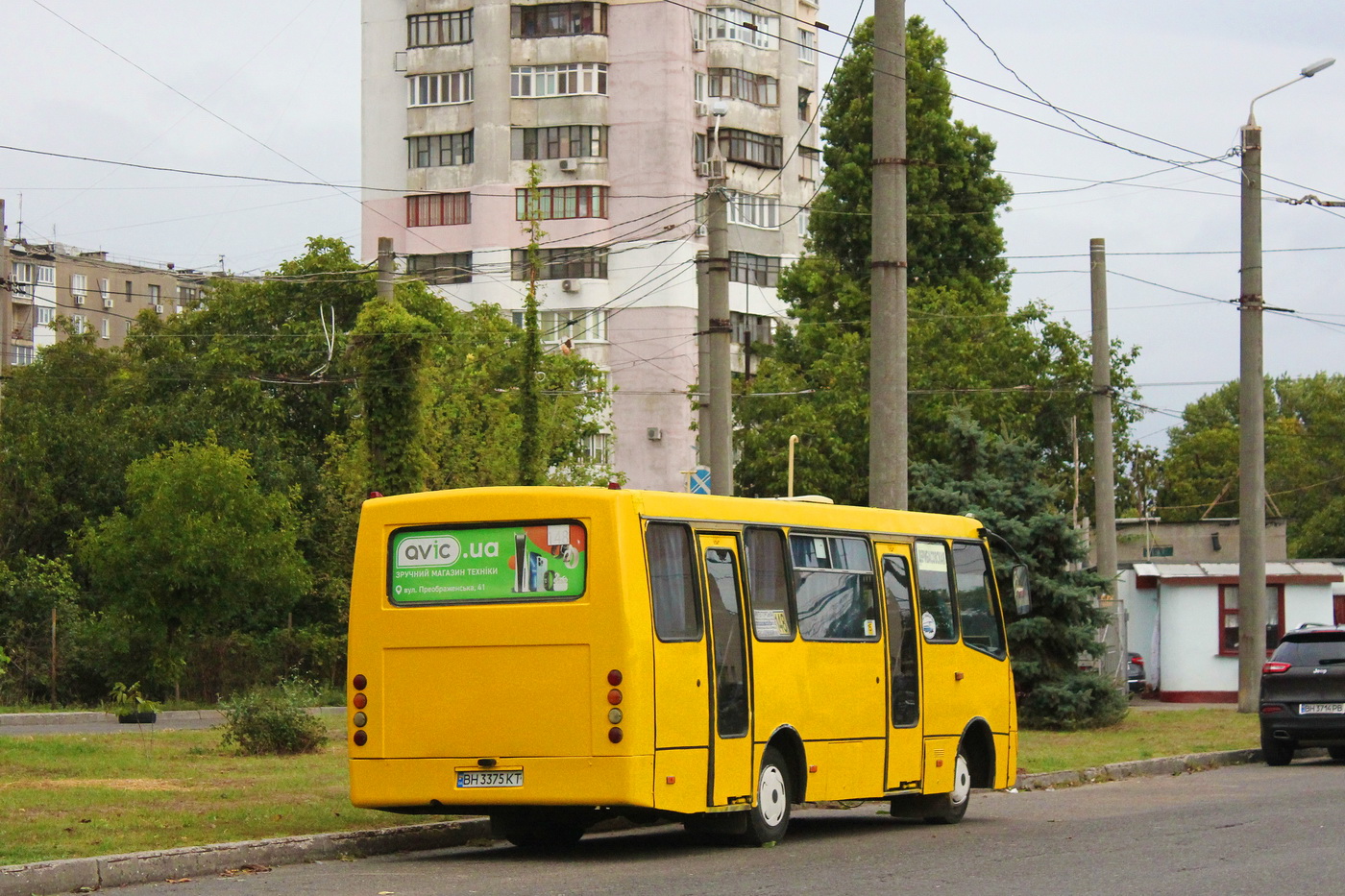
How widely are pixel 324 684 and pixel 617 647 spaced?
29.7 meters

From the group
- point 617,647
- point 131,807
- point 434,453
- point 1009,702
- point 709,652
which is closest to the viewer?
point 617,647

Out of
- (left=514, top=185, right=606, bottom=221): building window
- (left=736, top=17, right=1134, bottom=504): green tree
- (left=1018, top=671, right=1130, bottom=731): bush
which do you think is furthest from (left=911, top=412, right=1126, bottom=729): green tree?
(left=514, top=185, right=606, bottom=221): building window

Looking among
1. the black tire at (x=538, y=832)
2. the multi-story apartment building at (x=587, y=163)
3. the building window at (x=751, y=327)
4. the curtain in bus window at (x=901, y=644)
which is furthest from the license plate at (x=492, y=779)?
the building window at (x=751, y=327)

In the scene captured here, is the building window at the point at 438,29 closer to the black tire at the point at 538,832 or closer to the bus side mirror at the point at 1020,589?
the bus side mirror at the point at 1020,589

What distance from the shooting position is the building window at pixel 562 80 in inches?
2820

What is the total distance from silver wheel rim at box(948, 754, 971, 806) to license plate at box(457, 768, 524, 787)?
5.35 meters

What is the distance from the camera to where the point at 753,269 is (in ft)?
246

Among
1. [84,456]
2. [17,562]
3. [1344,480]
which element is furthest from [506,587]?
[1344,480]

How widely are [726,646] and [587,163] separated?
5968 cm

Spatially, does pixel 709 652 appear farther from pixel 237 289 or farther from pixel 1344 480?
pixel 1344 480

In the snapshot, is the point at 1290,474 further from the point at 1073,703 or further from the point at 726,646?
the point at 726,646

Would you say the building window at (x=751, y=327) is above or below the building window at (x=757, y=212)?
below

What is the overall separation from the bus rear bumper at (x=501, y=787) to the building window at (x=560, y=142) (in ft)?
198

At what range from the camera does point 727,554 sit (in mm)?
13766
